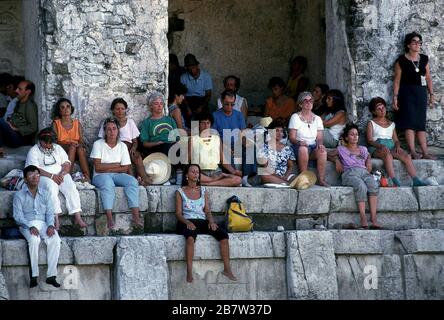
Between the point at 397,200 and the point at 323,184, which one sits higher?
the point at 323,184

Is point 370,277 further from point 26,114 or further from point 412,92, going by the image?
point 26,114

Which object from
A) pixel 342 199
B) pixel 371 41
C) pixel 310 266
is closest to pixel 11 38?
pixel 371 41

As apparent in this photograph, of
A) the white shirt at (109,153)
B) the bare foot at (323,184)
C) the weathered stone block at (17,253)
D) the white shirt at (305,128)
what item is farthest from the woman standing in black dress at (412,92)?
the weathered stone block at (17,253)

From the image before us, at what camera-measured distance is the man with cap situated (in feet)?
59.0

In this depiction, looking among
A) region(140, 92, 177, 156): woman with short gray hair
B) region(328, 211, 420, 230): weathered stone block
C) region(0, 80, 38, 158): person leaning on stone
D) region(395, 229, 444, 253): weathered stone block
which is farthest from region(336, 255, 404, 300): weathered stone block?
region(0, 80, 38, 158): person leaning on stone

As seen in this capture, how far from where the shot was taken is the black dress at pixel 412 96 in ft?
56.2

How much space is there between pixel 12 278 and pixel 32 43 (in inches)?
135

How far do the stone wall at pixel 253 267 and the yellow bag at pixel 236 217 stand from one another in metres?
0.13

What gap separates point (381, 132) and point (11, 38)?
16.6ft

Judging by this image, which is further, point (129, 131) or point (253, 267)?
point (129, 131)

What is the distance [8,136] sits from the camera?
1630 centimetres

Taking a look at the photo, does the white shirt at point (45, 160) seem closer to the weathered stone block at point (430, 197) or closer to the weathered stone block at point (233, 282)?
Result: the weathered stone block at point (233, 282)

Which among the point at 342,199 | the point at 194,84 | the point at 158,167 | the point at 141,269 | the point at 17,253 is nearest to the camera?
the point at 17,253

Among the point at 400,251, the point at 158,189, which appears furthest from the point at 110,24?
the point at 400,251
